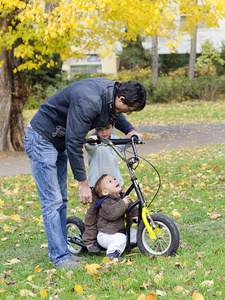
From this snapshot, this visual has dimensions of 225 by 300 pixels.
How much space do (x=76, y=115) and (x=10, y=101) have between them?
979 cm

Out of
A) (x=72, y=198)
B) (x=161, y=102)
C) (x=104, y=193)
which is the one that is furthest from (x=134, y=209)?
(x=161, y=102)

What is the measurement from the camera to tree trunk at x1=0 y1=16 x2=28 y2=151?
12.8 metres

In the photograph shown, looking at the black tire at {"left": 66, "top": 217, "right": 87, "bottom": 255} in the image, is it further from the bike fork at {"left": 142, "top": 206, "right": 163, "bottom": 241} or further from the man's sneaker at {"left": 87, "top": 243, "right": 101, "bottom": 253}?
the bike fork at {"left": 142, "top": 206, "right": 163, "bottom": 241}

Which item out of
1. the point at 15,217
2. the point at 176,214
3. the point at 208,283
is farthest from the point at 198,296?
the point at 15,217

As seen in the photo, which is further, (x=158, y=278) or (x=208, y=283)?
(x=158, y=278)

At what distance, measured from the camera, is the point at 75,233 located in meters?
4.91

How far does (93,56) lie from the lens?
38.3m

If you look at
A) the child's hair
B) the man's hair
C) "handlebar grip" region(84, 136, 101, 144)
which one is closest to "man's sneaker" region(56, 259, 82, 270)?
the child's hair

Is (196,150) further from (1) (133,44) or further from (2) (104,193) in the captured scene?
(1) (133,44)

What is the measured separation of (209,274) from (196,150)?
8304mm

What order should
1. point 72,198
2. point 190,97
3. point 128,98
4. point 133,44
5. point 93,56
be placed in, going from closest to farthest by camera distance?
point 128,98
point 72,198
point 190,97
point 133,44
point 93,56

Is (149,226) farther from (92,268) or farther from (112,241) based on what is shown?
(92,268)

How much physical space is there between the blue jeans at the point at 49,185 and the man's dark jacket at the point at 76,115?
87 mm

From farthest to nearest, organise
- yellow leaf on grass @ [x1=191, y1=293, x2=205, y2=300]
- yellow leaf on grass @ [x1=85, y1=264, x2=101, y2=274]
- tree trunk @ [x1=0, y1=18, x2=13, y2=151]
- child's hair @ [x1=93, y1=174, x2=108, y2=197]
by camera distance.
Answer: tree trunk @ [x1=0, y1=18, x2=13, y2=151]
child's hair @ [x1=93, y1=174, x2=108, y2=197]
yellow leaf on grass @ [x1=85, y1=264, x2=101, y2=274]
yellow leaf on grass @ [x1=191, y1=293, x2=205, y2=300]
